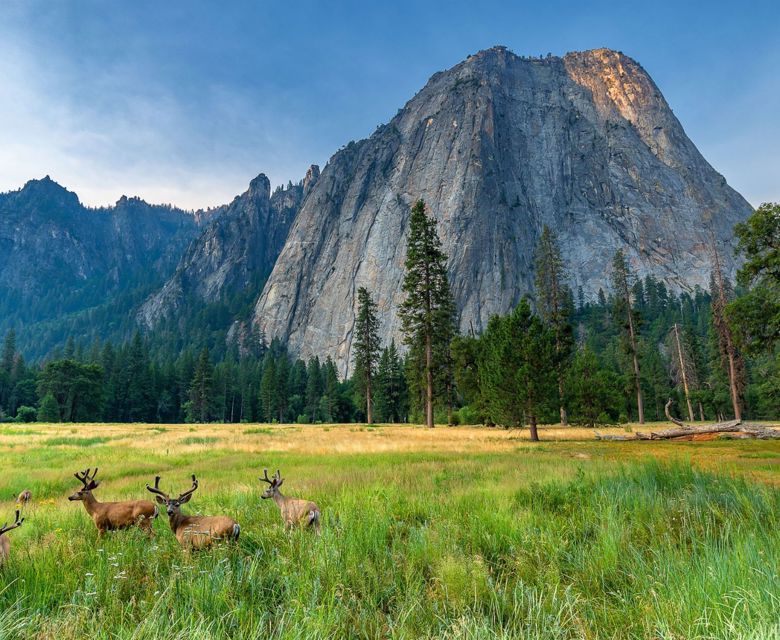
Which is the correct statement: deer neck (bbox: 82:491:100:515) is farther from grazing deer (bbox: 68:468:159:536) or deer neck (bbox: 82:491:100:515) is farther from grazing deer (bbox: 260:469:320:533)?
grazing deer (bbox: 260:469:320:533)

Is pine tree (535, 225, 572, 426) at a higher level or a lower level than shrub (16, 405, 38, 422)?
higher

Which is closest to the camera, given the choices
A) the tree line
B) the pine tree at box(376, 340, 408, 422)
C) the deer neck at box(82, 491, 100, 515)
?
the deer neck at box(82, 491, 100, 515)

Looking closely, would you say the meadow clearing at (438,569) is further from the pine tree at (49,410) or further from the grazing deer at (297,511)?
the pine tree at (49,410)

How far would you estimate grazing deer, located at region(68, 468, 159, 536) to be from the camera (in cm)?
604

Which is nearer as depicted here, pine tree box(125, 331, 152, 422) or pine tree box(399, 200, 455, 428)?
pine tree box(399, 200, 455, 428)

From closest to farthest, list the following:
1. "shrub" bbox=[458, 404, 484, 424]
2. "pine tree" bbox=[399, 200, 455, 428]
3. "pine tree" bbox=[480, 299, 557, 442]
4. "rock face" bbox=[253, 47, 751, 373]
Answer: "pine tree" bbox=[480, 299, 557, 442] → "pine tree" bbox=[399, 200, 455, 428] → "shrub" bbox=[458, 404, 484, 424] → "rock face" bbox=[253, 47, 751, 373]

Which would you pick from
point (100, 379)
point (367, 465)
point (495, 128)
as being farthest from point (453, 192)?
point (367, 465)

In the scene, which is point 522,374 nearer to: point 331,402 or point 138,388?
point 331,402

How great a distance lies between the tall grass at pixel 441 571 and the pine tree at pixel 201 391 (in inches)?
3155

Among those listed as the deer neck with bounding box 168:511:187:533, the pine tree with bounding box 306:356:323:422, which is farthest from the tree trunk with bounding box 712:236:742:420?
the pine tree with bounding box 306:356:323:422

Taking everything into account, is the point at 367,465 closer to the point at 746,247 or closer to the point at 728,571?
the point at 728,571

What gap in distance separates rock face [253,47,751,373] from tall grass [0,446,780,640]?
119940 mm

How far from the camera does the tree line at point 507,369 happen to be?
22375 millimetres

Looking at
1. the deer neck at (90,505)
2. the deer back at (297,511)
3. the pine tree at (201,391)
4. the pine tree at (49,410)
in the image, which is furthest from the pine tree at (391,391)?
the deer back at (297,511)
